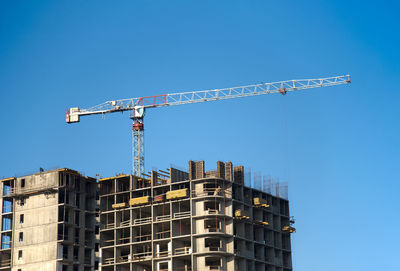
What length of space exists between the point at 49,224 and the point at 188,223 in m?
28.8

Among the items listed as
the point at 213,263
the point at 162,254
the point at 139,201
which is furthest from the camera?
the point at 139,201

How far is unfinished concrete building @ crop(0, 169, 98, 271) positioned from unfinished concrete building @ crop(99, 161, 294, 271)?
3.89m

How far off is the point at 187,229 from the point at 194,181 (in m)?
9.95

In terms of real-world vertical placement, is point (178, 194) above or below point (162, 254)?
above

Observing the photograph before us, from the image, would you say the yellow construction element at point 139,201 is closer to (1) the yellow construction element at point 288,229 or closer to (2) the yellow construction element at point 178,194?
(2) the yellow construction element at point 178,194

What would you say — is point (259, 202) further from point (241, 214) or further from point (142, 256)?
point (142, 256)

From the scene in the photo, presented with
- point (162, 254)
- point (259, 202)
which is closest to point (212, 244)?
point (162, 254)

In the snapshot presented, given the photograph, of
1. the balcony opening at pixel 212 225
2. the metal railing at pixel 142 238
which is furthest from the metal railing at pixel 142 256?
the balcony opening at pixel 212 225

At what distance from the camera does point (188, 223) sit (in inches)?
6708

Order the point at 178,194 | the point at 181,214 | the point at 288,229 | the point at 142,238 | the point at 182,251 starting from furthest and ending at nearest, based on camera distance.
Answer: the point at 288,229 < the point at 142,238 < the point at 181,214 < the point at 178,194 < the point at 182,251

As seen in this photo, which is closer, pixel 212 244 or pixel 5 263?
pixel 212 244

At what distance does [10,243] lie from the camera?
581 ft

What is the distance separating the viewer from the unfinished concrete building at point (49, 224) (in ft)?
566

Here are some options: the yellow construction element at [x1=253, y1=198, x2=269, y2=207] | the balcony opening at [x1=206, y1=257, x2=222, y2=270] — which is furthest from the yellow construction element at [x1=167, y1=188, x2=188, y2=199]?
the yellow construction element at [x1=253, y1=198, x2=269, y2=207]
